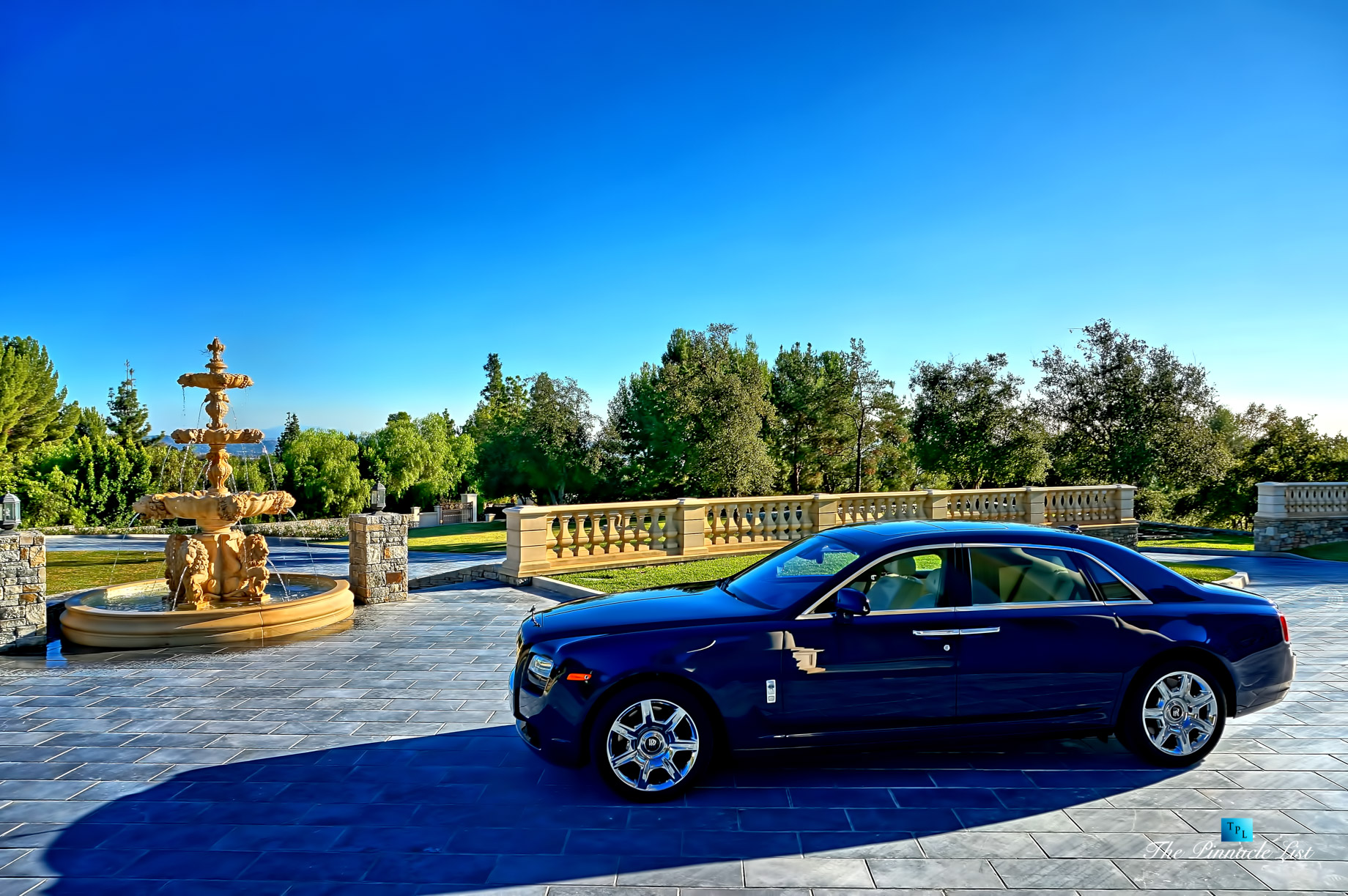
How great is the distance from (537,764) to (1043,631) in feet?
11.5

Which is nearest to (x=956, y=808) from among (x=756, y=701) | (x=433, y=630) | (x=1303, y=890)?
(x=756, y=701)

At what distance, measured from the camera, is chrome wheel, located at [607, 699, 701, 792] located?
191 inches

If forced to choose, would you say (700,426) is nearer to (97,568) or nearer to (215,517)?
(97,568)

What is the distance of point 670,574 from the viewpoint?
48.9 feet

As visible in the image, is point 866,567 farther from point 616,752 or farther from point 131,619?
point 131,619

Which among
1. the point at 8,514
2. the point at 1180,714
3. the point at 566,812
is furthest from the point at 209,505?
the point at 1180,714

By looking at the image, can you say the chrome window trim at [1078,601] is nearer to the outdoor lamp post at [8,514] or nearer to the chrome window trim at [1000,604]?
the chrome window trim at [1000,604]

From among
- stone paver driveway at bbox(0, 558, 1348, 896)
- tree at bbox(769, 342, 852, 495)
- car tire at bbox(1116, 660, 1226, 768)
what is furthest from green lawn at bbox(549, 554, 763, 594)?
tree at bbox(769, 342, 852, 495)

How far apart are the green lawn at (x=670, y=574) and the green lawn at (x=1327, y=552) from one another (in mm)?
5890

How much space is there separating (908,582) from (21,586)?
33.8 feet

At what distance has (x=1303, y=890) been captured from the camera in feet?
12.5

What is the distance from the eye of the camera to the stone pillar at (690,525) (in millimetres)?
16875

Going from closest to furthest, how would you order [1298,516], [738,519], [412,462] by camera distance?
1. [738,519]
2. [1298,516]
3. [412,462]

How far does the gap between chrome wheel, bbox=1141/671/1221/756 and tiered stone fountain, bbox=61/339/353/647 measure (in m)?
9.37
